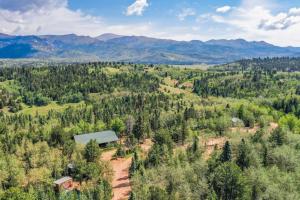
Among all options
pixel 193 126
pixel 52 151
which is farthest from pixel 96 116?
pixel 52 151

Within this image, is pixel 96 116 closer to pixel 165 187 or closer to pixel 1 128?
pixel 1 128

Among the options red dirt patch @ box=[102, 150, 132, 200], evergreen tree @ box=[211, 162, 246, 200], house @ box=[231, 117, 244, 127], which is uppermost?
evergreen tree @ box=[211, 162, 246, 200]

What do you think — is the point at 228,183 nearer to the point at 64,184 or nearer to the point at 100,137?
the point at 64,184

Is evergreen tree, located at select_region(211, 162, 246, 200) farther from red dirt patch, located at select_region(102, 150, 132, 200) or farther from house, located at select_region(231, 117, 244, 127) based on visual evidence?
house, located at select_region(231, 117, 244, 127)

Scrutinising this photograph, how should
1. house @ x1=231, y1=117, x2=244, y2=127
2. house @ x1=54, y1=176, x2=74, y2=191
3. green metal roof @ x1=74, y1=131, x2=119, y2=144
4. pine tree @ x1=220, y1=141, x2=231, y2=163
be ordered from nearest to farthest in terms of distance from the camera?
1. pine tree @ x1=220, y1=141, x2=231, y2=163
2. house @ x1=54, y1=176, x2=74, y2=191
3. green metal roof @ x1=74, y1=131, x2=119, y2=144
4. house @ x1=231, y1=117, x2=244, y2=127

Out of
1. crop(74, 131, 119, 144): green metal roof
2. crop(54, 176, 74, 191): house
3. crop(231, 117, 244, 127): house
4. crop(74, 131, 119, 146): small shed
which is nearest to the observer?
crop(54, 176, 74, 191): house

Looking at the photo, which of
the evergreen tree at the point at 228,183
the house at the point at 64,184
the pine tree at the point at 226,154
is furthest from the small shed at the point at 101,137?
the evergreen tree at the point at 228,183

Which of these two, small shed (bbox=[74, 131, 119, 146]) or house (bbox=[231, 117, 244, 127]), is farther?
house (bbox=[231, 117, 244, 127])

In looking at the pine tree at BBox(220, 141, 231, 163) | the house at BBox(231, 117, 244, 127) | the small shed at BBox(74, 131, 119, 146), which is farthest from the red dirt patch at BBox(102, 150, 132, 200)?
the house at BBox(231, 117, 244, 127)

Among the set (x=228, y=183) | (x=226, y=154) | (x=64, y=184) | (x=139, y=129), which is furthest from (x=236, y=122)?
(x=64, y=184)
